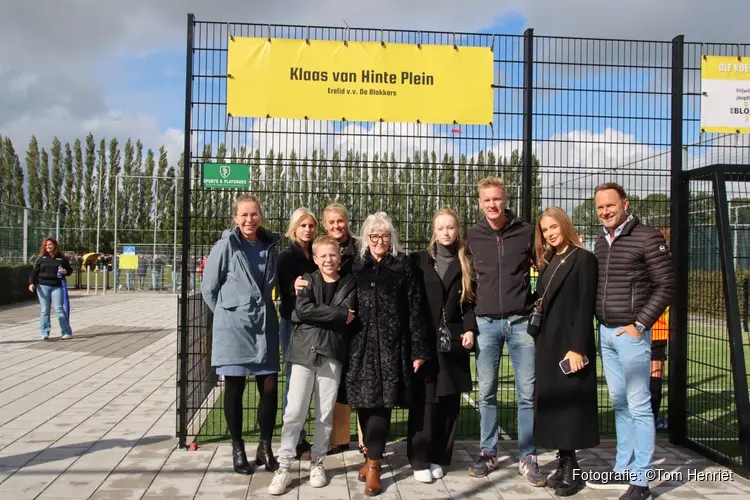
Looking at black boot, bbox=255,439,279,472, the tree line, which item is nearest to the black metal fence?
black boot, bbox=255,439,279,472

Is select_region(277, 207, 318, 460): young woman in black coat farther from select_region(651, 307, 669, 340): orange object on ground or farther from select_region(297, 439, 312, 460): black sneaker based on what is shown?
select_region(651, 307, 669, 340): orange object on ground

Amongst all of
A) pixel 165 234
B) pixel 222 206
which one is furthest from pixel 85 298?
pixel 222 206

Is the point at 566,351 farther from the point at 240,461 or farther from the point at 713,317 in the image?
the point at 240,461

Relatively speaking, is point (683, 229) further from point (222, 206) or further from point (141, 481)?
point (141, 481)

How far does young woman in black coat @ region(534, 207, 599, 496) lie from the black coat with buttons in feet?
2.76

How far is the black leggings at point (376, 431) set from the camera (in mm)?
4457

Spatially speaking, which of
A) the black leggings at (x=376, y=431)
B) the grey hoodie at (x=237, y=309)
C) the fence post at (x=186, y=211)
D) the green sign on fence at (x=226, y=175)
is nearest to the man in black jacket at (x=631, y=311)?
the black leggings at (x=376, y=431)

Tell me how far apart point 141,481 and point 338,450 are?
1.50 metres

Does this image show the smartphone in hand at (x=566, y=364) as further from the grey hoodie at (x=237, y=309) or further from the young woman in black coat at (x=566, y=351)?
the grey hoodie at (x=237, y=309)

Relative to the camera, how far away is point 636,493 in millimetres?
4238

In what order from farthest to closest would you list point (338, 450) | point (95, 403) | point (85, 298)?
point (85, 298) < point (95, 403) < point (338, 450)

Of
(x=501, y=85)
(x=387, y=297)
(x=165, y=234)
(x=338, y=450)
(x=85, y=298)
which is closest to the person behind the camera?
(x=387, y=297)

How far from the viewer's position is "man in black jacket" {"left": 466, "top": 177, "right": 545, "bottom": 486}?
463 centimetres

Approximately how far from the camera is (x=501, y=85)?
566 centimetres
